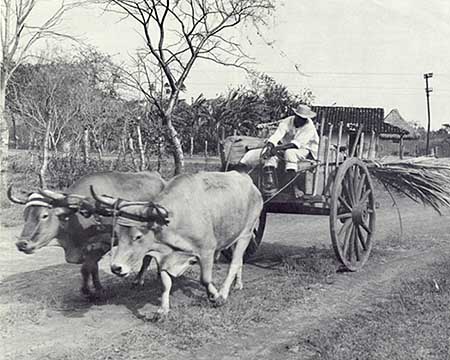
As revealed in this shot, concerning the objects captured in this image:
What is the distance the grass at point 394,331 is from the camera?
4.96 m

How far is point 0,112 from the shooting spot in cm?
1118

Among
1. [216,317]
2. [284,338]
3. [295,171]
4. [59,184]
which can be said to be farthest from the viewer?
[59,184]

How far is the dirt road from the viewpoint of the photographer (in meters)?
5.16

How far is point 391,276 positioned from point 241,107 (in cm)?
2256

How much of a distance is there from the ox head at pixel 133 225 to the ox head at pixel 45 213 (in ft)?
1.81

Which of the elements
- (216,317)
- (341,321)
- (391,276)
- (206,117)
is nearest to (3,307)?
(216,317)

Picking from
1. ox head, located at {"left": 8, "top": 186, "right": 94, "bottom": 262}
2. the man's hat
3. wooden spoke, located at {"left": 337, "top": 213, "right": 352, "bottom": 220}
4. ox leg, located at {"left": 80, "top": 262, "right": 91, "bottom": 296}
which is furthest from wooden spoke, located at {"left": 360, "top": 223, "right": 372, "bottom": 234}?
ox head, located at {"left": 8, "top": 186, "right": 94, "bottom": 262}

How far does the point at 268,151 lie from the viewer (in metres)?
7.98

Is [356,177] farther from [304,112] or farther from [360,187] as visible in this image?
[304,112]

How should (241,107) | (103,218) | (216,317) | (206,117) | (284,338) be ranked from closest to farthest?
(284,338) < (216,317) < (103,218) < (241,107) < (206,117)

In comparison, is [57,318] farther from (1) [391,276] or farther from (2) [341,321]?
(1) [391,276]

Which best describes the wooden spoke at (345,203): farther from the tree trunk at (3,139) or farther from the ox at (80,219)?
the tree trunk at (3,139)

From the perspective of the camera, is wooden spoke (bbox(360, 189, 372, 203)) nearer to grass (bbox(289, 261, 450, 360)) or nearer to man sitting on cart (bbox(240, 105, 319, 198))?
man sitting on cart (bbox(240, 105, 319, 198))

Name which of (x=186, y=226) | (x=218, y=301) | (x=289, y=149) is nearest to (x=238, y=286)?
(x=218, y=301)
